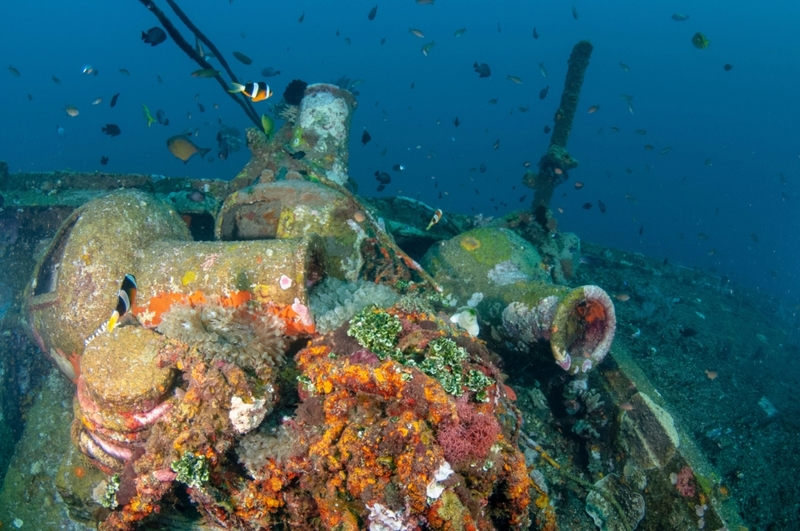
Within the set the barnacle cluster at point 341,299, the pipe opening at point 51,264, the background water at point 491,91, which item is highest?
the barnacle cluster at point 341,299

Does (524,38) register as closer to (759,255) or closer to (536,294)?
(759,255)

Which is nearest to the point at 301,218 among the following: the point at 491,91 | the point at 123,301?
the point at 123,301

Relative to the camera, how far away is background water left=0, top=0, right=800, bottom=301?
94312 millimetres

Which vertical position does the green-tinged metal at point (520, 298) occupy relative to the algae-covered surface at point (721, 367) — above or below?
above

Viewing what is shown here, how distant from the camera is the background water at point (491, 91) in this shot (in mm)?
94312

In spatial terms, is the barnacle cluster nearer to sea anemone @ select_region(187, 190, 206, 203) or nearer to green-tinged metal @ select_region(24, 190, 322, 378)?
green-tinged metal @ select_region(24, 190, 322, 378)

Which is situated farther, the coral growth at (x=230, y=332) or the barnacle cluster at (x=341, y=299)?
the barnacle cluster at (x=341, y=299)

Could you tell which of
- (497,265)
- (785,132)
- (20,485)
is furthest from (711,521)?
(785,132)

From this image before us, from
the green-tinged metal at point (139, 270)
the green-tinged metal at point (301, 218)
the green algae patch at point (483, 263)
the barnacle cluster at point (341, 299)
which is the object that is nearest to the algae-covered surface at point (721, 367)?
the green algae patch at point (483, 263)

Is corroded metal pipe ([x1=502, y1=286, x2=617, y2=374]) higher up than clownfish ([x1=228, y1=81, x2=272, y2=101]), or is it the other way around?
clownfish ([x1=228, y1=81, x2=272, y2=101])

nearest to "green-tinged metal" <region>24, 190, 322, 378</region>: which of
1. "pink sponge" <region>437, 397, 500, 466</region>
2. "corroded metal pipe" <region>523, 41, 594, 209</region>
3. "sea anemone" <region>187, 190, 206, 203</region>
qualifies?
"pink sponge" <region>437, 397, 500, 466</region>

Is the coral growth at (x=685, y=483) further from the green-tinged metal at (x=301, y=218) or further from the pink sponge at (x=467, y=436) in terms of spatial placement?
the green-tinged metal at (x=301, y=218)

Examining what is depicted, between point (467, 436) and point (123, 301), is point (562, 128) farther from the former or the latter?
point (123, 301)

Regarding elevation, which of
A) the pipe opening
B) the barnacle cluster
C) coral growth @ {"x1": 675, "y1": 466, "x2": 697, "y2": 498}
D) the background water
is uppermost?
the barnacle cluster
